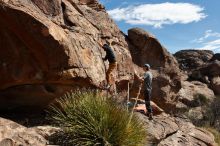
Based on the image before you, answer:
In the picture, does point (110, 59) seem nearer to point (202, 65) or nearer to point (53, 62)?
point (53, 62)

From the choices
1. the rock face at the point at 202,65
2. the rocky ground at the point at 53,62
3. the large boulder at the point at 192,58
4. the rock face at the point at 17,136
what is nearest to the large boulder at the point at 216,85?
the rock face at the point at 202,65

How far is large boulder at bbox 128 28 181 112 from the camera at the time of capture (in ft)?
77.7

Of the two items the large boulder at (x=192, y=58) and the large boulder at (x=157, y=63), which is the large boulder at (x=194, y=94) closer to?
the large boulder at (x=192, y=58)

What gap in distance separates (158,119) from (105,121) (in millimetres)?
5691

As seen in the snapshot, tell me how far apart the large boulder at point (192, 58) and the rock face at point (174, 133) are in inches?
1534

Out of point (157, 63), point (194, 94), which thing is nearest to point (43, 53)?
point (157, 63)

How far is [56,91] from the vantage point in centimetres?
1464

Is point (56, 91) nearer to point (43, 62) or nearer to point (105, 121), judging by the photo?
point (43, 62)

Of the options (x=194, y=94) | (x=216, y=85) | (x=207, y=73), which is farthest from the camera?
(x=207, y=73)

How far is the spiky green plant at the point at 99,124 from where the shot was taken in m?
11.8

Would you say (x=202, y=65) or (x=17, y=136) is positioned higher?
(x=202, y=65)

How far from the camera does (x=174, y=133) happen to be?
17219mm

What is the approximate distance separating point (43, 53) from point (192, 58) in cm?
4763

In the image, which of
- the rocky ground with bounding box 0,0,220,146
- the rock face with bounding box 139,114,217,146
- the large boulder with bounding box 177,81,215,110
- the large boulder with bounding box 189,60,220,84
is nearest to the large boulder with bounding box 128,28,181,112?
the rocky ground with bounding box 0,0,220,146
